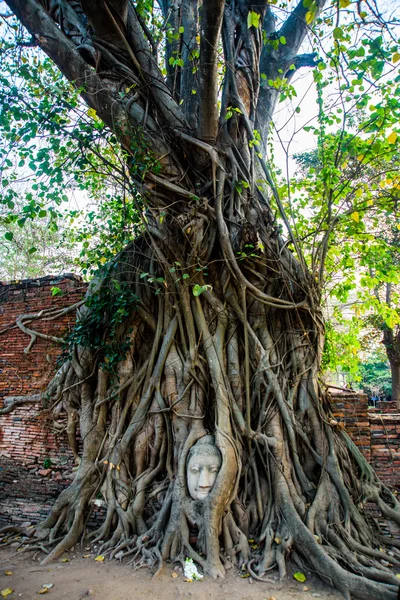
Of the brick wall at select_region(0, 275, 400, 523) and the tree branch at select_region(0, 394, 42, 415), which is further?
the tree branch at select_region(0, 394, 42, 415)

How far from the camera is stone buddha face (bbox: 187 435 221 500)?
336 centimetres

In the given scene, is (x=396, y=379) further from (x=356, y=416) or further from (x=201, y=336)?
(x=201, y=336)

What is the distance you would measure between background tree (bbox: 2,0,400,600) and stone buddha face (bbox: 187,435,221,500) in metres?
0.08

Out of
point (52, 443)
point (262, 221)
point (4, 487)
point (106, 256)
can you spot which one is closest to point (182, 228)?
point (262, 221)

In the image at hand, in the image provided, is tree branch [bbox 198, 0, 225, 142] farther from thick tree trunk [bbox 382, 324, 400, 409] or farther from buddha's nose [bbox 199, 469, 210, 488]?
thick tree trunk [bbox 382, 324, 400, 409]

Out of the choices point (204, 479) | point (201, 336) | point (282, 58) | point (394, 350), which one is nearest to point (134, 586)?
point (204, 479)

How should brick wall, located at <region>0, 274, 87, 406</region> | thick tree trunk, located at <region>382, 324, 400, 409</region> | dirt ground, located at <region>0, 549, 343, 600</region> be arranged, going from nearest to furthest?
1. dirt ground, located at <region>0, 549, 343, 600</region>
2. brick wall, located at <region>0, 274, 87, 406</region>
3. thick tree trunk, located at <region>382, 324, 400, 409</region>

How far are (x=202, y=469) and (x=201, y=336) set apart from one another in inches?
49.1

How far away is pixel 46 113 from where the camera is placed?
144 inches

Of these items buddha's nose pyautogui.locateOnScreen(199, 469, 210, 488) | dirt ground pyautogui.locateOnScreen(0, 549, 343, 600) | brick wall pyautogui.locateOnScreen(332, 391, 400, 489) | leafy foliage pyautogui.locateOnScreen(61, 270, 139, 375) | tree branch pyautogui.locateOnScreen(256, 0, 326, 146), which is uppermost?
tree branch pyautogui.locateOnScreen(256, 0, 326, 146)

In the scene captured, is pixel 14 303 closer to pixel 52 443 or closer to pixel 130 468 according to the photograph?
pixel 52 443

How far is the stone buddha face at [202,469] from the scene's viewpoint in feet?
11.0

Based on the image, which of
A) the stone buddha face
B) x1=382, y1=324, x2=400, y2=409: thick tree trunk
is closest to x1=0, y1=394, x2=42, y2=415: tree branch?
the stone buddha face

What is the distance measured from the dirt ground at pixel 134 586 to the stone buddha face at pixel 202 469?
0.59 metres
